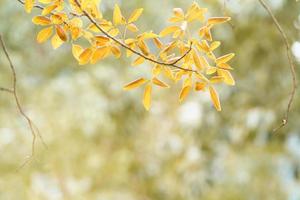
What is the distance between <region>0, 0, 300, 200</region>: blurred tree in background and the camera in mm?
3709

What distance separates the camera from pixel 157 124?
4125 millimetres

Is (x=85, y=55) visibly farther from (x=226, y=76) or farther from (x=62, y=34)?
(x=226, y=76)

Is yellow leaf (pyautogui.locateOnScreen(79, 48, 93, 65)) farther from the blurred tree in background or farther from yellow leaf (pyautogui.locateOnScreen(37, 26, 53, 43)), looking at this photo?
the blurred tree in background

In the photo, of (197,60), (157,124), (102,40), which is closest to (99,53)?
(102,40)

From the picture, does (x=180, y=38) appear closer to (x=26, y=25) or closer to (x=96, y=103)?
(x=96, y=103)

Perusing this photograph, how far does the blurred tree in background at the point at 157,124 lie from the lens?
3709 millimetres

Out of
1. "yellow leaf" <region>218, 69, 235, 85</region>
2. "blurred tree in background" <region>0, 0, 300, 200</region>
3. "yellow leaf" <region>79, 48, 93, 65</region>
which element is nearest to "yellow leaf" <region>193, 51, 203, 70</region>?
"yellow leaf" <region>218, 69, 235, 85</region>

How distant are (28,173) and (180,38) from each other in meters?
2.73

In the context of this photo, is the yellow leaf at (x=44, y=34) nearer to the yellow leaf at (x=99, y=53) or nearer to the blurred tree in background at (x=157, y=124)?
the yellow leaf at (x=99, y=53)

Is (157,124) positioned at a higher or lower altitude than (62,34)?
lower

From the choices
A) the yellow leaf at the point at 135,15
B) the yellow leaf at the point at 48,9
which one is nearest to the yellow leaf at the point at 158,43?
the yellow leaf at the point at 135,15

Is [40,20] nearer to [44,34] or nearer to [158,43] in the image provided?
[44,34]

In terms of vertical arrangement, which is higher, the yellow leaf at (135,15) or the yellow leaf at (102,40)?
the yellow leaf at (135,15)

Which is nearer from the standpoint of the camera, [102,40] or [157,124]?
[102,40]
